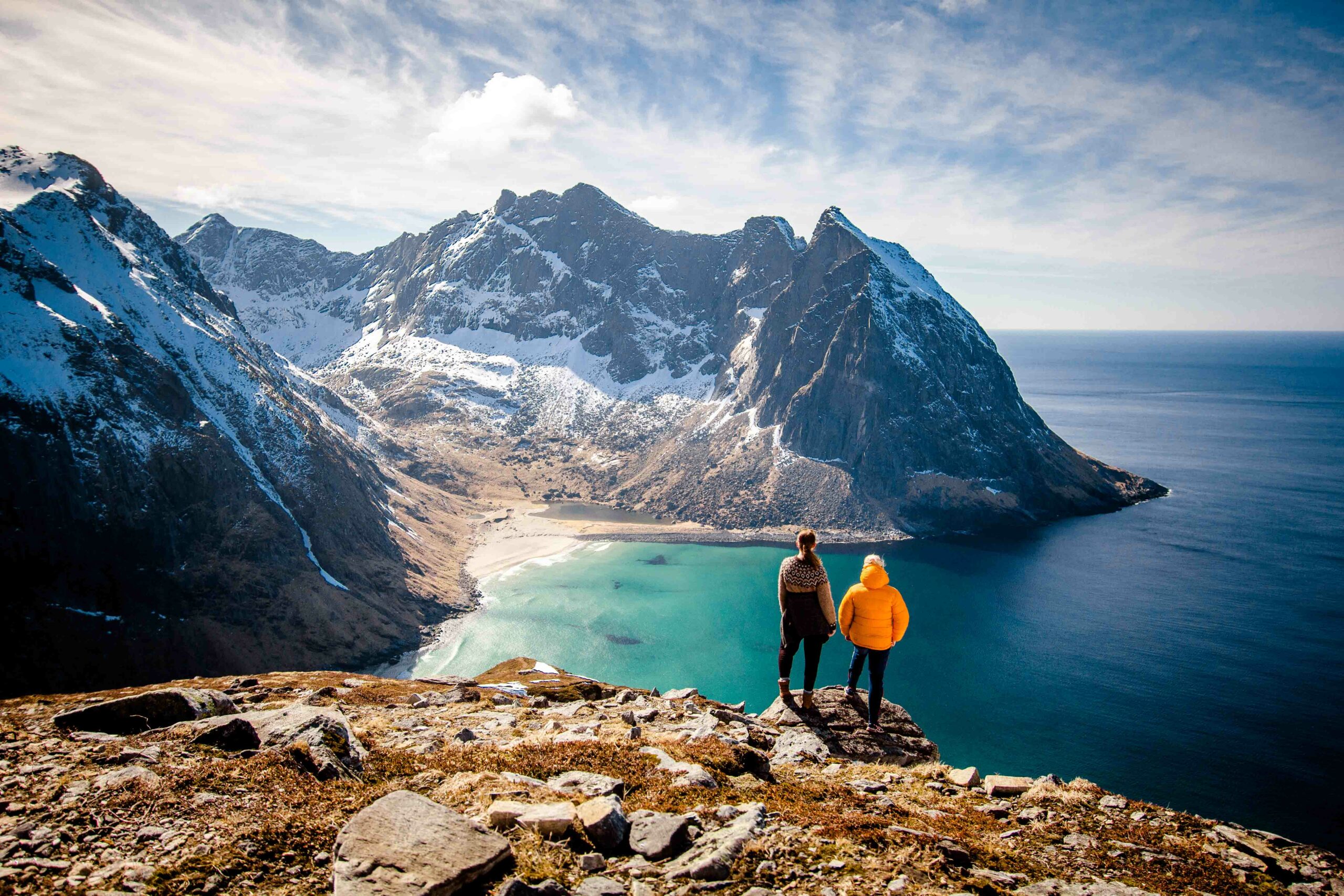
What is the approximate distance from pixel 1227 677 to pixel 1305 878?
86.3 m

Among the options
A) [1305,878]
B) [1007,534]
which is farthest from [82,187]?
[1007,534]

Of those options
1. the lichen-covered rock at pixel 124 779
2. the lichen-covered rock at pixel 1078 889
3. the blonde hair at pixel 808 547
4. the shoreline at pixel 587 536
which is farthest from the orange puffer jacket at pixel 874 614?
Answer: the shoreline at pixel 587 536

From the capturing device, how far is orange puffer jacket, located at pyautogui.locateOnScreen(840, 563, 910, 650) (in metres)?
15.5

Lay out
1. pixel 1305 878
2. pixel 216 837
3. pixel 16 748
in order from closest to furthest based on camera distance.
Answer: pixel 216 837, pixel 1305 878, pixel 16 748

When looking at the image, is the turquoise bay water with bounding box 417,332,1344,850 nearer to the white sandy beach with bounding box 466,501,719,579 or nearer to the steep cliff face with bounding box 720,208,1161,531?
the white sandy beach with bounding box 466,501,719,579

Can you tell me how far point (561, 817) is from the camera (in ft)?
27.1

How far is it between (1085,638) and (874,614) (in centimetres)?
9057

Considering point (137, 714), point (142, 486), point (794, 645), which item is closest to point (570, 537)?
point (142, 486)

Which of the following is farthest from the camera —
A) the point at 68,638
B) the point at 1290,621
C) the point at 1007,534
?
the point at 1007,534

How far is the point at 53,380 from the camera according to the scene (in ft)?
228

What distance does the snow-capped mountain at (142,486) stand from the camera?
2537 inches

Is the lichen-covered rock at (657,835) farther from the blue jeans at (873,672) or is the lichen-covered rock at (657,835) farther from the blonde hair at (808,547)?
the blue jeans at (873,672)

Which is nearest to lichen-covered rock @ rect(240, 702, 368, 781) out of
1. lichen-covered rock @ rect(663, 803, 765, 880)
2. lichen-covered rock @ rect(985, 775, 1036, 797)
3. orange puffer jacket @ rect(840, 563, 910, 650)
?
lichen-covered rock @ rect(663, 803, 765, 880)

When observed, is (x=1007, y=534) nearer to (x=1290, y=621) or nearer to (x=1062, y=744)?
(x=1290, y=621)
